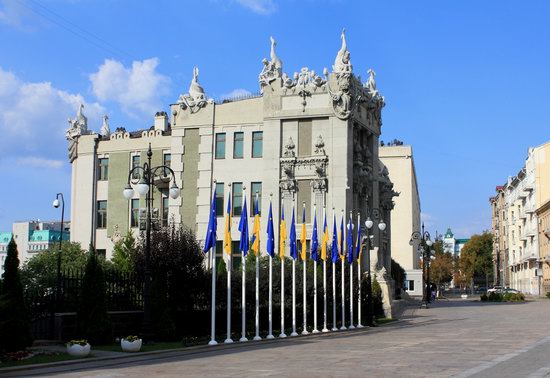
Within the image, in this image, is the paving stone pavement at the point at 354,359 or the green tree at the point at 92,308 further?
the green tree at the point at 92,308

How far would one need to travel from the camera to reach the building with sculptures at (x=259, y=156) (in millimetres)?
55188

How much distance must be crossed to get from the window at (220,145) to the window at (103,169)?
11.6 metres

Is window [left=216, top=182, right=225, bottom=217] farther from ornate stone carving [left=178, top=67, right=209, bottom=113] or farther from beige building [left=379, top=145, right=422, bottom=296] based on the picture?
beige building [left=379, top=145, right=422, bottom=296]

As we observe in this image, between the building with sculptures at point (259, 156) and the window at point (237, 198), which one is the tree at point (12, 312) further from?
the window at point (237, 198)

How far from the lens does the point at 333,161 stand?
55.1 metres

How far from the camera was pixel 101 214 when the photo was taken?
65.1m

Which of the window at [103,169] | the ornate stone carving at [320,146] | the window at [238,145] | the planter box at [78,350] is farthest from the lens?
the window at [103,169]

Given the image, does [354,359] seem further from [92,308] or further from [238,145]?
[238,145]

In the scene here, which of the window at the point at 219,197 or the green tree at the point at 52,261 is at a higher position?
the window at the point at 219,197

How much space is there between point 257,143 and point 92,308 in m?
32.0

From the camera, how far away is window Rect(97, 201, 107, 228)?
213 ft

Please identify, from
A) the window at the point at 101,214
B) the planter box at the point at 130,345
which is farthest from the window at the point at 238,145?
the planter box at the point at 130,345

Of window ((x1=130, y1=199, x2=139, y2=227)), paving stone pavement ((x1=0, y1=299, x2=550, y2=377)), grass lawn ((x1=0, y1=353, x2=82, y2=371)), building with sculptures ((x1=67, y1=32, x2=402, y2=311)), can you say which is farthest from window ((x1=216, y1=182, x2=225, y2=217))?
grass lawn ((x1=0, y1=353, x2=82, y2=371))

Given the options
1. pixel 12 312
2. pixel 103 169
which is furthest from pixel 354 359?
pixel 103 169
